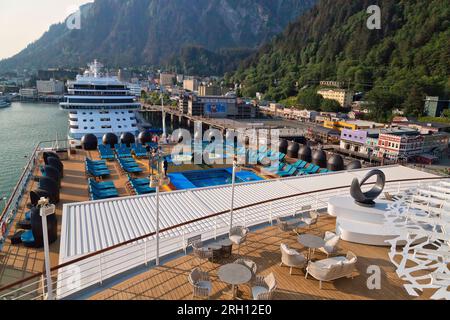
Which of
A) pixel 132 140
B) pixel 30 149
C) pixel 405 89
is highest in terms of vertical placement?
pixel 405 89

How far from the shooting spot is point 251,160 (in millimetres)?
22781

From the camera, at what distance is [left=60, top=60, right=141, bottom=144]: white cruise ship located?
3155 cm

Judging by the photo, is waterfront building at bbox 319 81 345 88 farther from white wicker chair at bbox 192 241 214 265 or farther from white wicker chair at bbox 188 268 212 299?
white wicker chair at bbox 188 268 212 299

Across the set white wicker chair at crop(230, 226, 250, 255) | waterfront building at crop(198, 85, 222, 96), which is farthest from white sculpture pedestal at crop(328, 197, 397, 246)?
waterfront building at crop(198, 85, 222, 96)

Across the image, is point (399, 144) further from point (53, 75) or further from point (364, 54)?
point (53, 75)

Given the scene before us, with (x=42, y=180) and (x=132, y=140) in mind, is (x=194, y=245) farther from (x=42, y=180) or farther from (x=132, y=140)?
(x=132, y=140)

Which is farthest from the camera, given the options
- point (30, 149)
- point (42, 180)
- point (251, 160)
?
point (30, 149)

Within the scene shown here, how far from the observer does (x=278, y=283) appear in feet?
18.2

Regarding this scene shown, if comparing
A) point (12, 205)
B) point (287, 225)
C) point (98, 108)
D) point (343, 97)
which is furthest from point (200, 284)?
point (343, 97)

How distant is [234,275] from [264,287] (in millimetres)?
642

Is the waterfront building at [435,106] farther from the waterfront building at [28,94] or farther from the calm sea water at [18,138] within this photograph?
the waterfront building at [28,94]


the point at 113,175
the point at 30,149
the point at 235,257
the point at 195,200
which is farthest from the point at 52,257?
the point at 30,149

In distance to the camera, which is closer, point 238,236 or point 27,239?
point 238,236

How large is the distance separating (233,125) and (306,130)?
1242 cm
